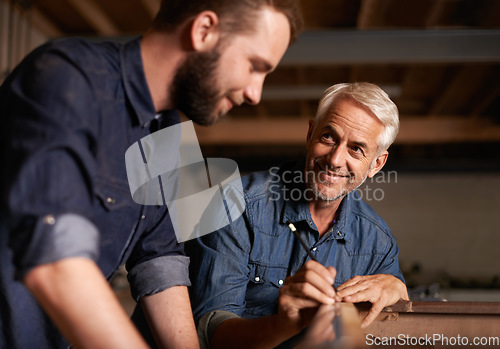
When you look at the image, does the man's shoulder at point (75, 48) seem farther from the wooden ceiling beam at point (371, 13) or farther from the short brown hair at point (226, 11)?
the wooden ceiling beam at point (371, 13)

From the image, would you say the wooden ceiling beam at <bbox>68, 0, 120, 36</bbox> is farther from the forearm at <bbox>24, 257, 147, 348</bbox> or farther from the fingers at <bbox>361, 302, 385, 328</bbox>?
the forearm at <bbox>24, 257, 147, 348</bbox>

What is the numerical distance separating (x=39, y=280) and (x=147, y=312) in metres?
0.45

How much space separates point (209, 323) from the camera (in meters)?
1.32

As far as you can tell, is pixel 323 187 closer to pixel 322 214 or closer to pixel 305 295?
pixel 322 214

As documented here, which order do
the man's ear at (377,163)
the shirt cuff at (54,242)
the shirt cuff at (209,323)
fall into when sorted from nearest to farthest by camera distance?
the shirt cuff at (54,242) < the shirt cuff at (209,323) < the man's ear at (377,163)

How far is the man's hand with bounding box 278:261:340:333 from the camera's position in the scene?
102 centimetres

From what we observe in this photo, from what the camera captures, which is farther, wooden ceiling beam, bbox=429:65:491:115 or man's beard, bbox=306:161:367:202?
wooden ceiling beam, bbox=429:65:491:115

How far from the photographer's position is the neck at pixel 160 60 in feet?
2.77

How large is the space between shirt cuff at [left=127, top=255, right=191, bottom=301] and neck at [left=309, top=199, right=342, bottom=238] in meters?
0.63

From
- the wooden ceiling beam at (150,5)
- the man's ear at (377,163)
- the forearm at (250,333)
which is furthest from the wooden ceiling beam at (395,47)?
the forearm at (250,333)

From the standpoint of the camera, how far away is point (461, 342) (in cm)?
118

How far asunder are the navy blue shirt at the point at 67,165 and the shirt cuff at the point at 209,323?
32cm

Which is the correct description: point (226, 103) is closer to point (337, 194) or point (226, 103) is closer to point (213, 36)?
point (213, 36)

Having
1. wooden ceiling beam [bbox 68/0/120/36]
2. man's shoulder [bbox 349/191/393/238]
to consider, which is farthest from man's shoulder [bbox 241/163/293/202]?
wooden ceiling beam [bbox 68/0/120/36]
